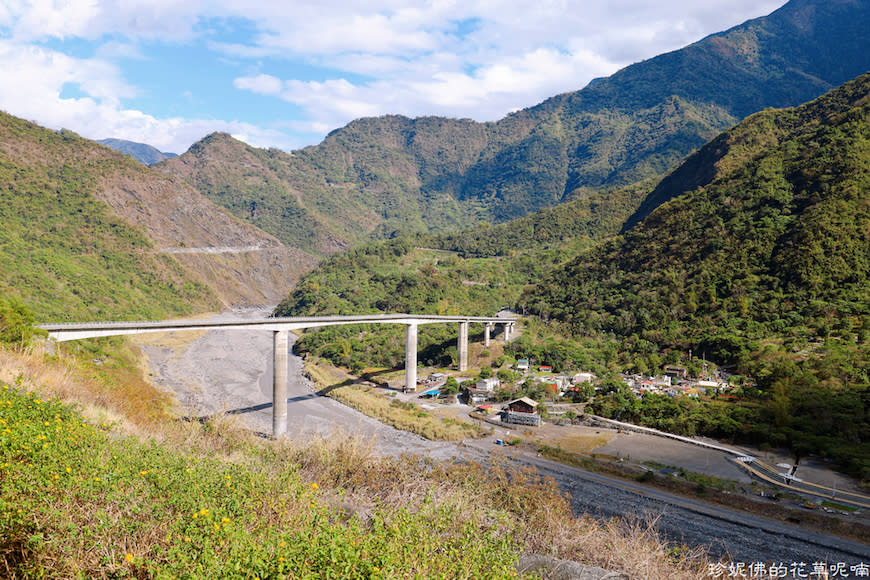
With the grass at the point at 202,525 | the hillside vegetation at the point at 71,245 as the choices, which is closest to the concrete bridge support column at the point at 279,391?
the grass at the point at 202,525

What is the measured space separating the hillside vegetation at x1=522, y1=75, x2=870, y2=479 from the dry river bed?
9.76m

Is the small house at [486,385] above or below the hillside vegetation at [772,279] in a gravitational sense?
below

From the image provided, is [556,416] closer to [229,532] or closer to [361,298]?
[229,532]

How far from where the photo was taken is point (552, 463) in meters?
34.7

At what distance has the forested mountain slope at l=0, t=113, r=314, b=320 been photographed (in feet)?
233

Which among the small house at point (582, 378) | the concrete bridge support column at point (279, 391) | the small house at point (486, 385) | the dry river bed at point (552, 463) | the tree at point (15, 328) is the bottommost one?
the dry river bed at point (552, 463)

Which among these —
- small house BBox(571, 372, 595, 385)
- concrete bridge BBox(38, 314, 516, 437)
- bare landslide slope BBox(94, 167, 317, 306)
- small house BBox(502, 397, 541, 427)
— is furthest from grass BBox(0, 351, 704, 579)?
bare landslide slope BBox(94, 167, 317, 306)

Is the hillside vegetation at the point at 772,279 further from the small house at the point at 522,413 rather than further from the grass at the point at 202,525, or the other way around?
the grass at the point at 202,525

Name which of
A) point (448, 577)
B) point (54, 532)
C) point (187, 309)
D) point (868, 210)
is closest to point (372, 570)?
point (448, 577)

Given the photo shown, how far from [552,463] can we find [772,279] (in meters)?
43.1

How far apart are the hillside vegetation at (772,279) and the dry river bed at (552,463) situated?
976 centimetres

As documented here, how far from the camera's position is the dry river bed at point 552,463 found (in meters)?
23.8

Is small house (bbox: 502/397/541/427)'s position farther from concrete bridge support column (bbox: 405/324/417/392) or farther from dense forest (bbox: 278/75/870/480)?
concrete bridge support column (bbox: 405/324/417/392)

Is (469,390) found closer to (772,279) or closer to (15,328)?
(15,328)
